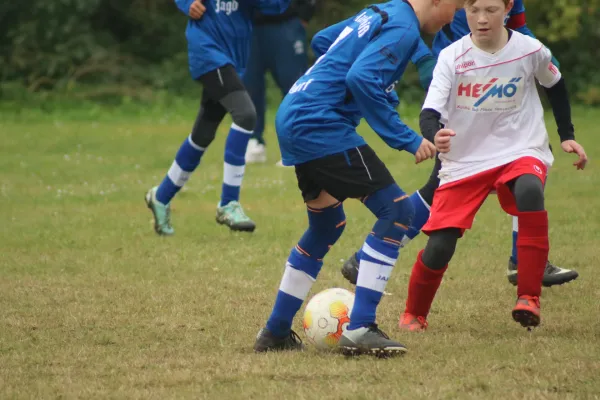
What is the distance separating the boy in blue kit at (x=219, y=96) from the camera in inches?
293

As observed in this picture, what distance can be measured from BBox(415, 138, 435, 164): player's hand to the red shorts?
66cm

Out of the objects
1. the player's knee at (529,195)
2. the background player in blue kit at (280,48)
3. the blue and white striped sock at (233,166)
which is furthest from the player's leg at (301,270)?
the background player in blue kit at (280,48)

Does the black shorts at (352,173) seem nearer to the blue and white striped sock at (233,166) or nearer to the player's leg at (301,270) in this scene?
the player's leg at (301,270)

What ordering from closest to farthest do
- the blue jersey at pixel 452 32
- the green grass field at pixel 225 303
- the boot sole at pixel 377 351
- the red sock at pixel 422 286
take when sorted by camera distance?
the green grass field at pixel 225 303
the boot sole at pixel 377 351
the red sock at pixel 422 286
the blue jersey at pixel 452 32

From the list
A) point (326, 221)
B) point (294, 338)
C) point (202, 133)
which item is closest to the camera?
point (326, 221)

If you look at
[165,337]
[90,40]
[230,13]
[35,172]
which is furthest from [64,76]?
[165,337]

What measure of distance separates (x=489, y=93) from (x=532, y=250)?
780 millimetres

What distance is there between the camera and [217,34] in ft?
24.8

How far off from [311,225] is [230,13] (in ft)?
11.1

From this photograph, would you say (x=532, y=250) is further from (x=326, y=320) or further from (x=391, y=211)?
(x=326, y=320)

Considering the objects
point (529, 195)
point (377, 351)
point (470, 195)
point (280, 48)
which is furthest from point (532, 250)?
point (280, 48)

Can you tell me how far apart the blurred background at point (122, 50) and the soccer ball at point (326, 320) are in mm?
14206

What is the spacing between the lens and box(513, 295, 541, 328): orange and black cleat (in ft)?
14.7

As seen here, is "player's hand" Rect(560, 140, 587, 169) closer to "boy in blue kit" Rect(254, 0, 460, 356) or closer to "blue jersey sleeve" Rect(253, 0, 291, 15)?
"boy in blue kit" Rect(254, 0, 460, 356)
